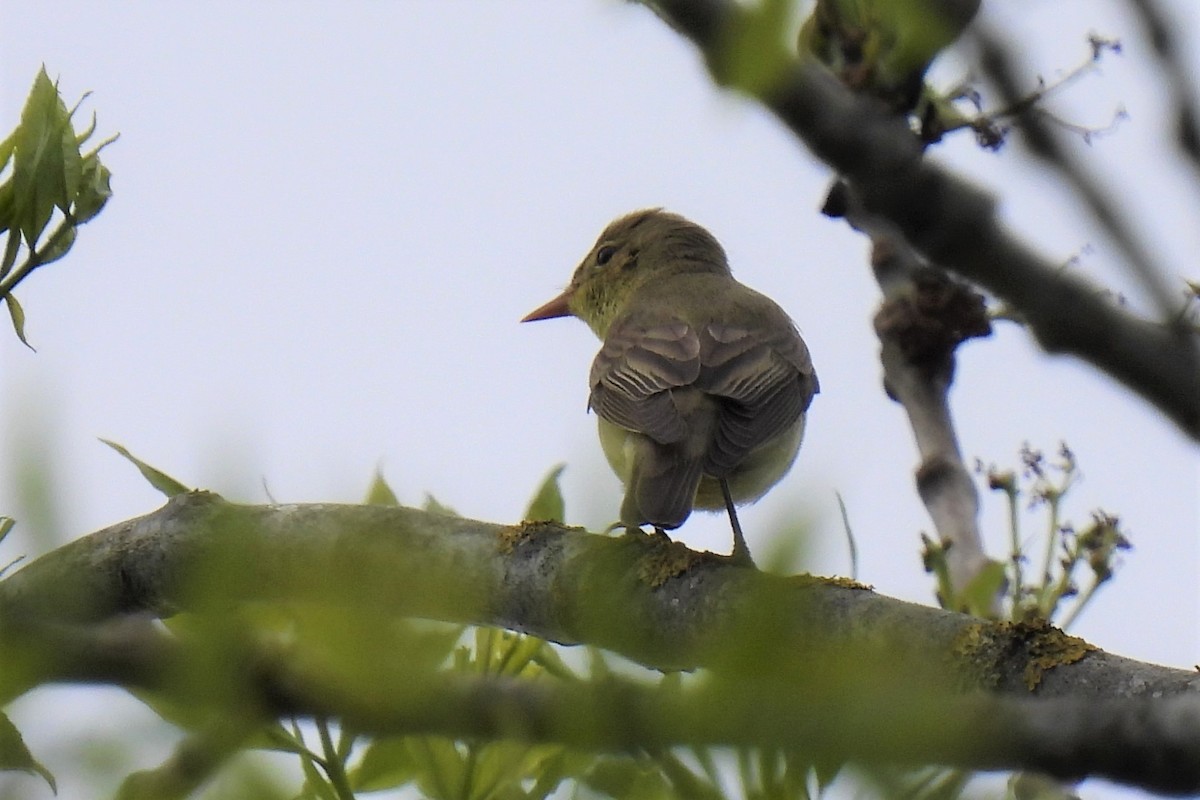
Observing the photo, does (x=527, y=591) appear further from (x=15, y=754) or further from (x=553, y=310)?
(x=553, y=310)

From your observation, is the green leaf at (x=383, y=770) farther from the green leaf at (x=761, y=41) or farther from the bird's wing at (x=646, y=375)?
the bird's wing at (x=646, y=375)

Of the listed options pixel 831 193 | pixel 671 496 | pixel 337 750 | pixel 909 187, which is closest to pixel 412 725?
pixel 337 750

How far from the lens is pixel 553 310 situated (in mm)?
7547

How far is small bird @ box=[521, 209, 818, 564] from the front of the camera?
182 inches

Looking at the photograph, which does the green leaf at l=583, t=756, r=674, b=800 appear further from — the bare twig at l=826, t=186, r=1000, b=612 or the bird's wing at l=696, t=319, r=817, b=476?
the bird's wing at l=696, t=319, r=817, b=476

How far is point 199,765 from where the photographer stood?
40.6 inches

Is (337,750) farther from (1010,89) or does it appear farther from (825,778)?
(1010,89)

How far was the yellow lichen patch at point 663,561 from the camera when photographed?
1524 millimetres

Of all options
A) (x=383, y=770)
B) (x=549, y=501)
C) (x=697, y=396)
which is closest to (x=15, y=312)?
(x=383, y=770)

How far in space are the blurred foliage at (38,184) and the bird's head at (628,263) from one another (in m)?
5.32

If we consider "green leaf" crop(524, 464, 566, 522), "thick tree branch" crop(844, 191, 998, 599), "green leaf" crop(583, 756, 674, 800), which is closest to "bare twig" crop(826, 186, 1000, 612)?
"thick tree branch" crop(844, 191, 998, 599)

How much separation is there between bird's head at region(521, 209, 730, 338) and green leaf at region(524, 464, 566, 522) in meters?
4.42

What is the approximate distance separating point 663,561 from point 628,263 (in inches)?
226

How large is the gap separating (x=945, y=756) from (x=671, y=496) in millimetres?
3472
